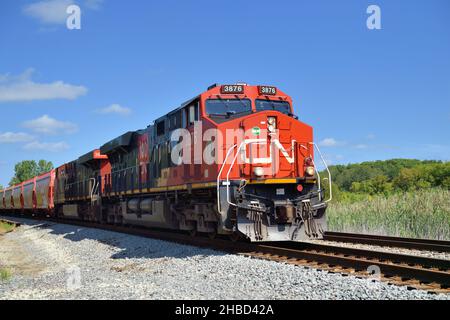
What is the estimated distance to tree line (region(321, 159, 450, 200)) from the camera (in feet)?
105

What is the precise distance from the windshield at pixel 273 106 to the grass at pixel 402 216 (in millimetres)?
5002

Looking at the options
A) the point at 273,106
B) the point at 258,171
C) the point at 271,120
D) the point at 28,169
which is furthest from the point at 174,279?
the point at 28,169

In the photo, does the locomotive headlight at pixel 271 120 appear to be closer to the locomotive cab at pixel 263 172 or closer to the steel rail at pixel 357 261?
the locomotive cab at pixel 263 172

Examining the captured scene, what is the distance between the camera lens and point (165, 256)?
1159cm

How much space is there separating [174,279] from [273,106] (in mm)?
5469

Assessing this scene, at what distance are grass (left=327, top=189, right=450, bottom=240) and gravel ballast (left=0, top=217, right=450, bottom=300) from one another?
241 inches

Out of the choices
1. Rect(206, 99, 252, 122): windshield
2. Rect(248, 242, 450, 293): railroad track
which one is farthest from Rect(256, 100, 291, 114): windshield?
Rect(248, 242, 450, 293): railroad track

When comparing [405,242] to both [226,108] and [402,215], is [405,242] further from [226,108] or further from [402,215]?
[226,108]

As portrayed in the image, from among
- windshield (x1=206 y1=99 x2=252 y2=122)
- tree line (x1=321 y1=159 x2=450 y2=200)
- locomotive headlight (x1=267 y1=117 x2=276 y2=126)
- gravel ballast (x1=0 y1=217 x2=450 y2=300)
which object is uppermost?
windshield (x1=206 y1=99 x2=252 y2=122)

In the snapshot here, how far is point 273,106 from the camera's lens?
12273 millimetres

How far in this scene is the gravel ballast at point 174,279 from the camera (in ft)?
22.1

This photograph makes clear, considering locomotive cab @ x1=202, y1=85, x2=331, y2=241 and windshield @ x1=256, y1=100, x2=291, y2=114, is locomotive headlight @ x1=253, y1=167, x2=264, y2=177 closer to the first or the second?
locomotive cab @ x1=202, y1=85, x2=331, y2=241

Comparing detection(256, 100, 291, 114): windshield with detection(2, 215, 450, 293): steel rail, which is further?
detection(256, 100, 291, 114): windshield

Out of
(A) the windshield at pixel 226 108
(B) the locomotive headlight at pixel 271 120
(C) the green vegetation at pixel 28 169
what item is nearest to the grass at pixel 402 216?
(B) the locomotive headlight at pixel 271 120
